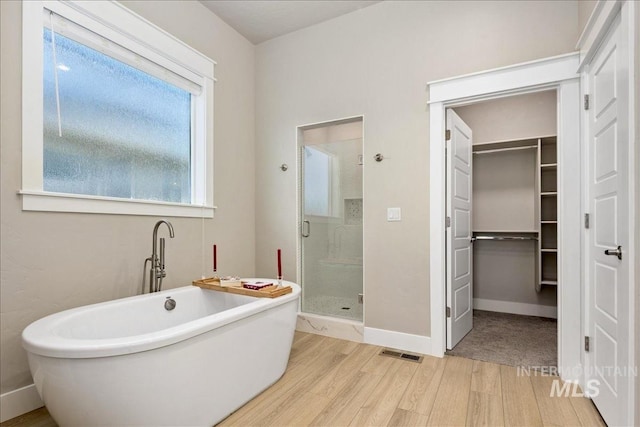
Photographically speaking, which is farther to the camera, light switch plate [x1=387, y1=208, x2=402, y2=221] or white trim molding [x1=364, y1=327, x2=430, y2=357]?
light switch plate [x1=387, y1=208, x2=402, y2=221]

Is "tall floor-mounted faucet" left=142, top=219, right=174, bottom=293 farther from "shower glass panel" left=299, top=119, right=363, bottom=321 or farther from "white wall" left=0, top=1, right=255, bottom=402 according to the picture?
"shower glass panel" left=299, top=119, right=363, bottom=321

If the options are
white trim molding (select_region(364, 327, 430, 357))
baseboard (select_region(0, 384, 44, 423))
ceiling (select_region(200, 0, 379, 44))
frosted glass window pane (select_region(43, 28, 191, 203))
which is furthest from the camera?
ceiling (select_region(200, 0, 379, 44))

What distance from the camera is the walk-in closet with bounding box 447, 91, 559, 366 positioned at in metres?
3.60

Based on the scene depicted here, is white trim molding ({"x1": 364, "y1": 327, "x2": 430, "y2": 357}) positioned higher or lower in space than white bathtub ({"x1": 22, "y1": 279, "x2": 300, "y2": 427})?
lower

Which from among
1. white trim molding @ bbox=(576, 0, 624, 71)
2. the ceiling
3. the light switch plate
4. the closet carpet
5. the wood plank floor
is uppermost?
the ceiling

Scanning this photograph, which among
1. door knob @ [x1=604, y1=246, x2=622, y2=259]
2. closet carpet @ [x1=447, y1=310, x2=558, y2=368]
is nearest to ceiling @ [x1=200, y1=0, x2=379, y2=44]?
door knob @ [x1=604, y1=246, x2=622, y2=259]

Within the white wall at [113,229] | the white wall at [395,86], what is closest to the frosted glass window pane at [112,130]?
the white wall at [113,229]

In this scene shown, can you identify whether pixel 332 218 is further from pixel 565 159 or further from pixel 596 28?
pixel 596 28

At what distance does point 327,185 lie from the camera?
3223mm

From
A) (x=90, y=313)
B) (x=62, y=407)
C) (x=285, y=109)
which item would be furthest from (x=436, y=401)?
(x=285, y=109)

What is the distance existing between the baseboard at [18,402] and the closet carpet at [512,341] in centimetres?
279

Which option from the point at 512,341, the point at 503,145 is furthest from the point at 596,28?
the point at 512,341

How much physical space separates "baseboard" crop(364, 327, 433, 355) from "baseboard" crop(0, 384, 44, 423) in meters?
2.28

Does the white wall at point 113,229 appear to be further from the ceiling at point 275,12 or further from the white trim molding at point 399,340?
the white trim molding at point 399,340
